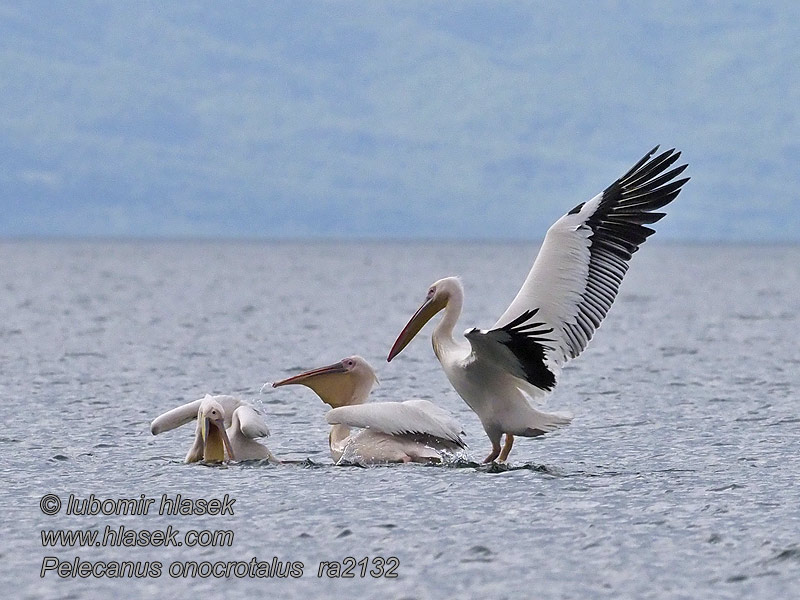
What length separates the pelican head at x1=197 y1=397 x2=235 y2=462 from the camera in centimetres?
932

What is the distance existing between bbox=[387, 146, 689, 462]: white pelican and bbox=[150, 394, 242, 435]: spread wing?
Result: 119 cm

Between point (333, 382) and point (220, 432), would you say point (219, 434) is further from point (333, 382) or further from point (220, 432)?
point (333, 382)

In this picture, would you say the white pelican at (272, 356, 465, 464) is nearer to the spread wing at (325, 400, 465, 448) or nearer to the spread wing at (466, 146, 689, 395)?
the spread wing at (325, 400, 465, 448)

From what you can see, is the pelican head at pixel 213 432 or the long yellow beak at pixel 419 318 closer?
the pelican head at pixel 213 432

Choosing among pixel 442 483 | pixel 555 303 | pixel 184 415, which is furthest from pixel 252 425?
pixel 555 303

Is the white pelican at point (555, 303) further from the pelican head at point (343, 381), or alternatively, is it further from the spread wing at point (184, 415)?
the spread wing at point (184, 415)

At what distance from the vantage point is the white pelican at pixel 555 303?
30.0ft

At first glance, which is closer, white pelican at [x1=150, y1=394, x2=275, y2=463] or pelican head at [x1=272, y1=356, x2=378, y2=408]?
white pelican at [x1=150, y1=394, x2=275, y2=463]

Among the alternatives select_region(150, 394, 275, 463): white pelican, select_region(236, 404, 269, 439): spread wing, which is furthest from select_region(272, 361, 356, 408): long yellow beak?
select_region(236, 404, 269, 439): spread wing

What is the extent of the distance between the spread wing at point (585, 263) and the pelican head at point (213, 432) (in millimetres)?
1774

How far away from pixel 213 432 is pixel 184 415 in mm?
328

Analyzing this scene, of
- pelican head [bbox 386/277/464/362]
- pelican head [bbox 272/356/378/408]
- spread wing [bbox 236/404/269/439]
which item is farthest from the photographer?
pelican head [bbox 272/356/378/408]

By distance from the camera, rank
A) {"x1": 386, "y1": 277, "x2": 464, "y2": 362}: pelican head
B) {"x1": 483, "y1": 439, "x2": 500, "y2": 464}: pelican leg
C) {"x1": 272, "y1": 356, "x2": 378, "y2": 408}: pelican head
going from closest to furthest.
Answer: {"x1": 483, "y1": 439, "x2": 500, "y2": 464}: pelican leg
{"x1": 386, "y1": 277, "x2": 464, "y2": 362}: pelican head
{"x1": 272, "y1": 356, "x2": 378, "y2": 408}: pelican head

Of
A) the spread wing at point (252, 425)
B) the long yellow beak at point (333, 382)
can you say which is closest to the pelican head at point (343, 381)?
the long yellow beak at point (333, 382)
